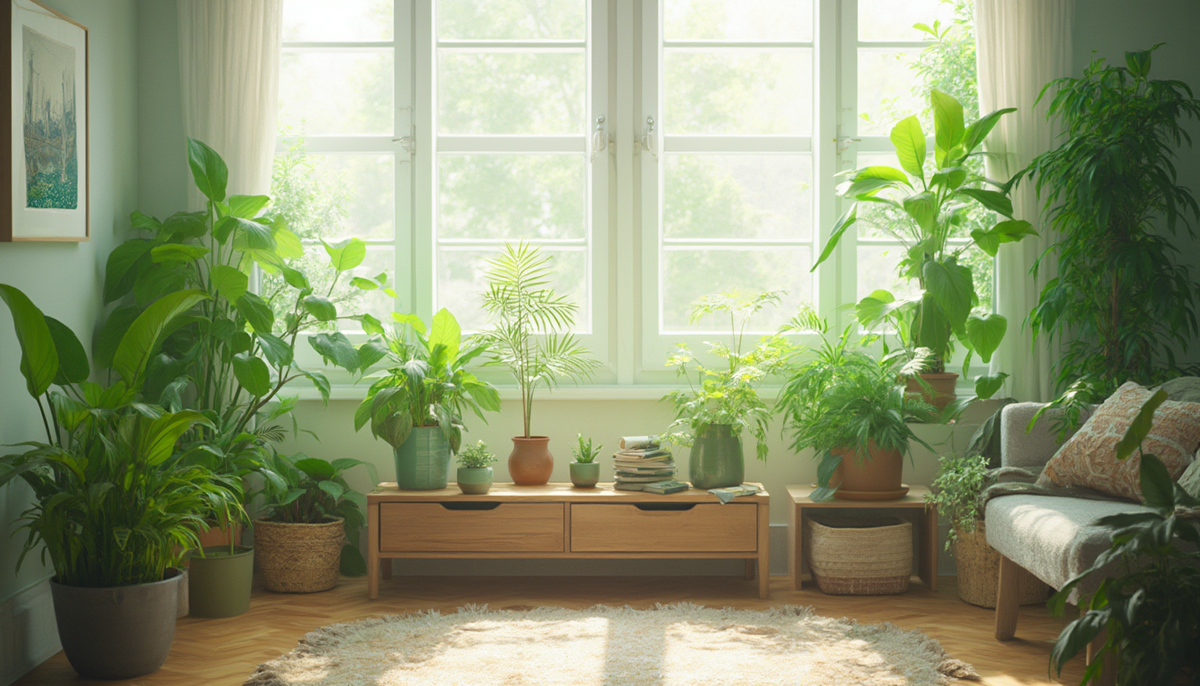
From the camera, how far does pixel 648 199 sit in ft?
13.2

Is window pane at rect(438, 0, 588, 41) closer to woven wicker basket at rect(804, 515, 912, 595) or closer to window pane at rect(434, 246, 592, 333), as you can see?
window pane at rect(434, 246, 592, 333)

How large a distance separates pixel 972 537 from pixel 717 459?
95 centimetres

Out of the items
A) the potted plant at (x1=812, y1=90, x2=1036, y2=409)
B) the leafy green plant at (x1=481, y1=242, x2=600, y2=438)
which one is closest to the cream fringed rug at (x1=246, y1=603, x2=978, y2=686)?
the leafy green plant at (x1=481, y1=242, x2=600, y2=438)

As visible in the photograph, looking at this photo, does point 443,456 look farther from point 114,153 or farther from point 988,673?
point 988,673

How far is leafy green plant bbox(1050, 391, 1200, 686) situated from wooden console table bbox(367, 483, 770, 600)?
159 cm

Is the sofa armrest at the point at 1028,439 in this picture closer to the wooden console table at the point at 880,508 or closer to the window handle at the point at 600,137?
the wooden console table at the point at 880,508

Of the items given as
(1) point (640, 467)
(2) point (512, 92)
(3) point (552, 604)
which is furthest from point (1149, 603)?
(2) point (512, 92)

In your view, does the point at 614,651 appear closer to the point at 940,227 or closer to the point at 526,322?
the point at 526,322

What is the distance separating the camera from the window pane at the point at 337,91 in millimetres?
4039

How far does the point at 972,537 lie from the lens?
3.42 m

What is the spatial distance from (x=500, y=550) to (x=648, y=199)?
158 centimetres

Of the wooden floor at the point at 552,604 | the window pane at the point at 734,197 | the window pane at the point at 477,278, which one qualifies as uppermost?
the window pane at the point at 734,197

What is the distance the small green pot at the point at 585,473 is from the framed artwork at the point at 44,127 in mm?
1936

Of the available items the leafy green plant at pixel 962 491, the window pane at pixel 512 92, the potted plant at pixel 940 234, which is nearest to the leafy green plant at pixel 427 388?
the window pane at pixel 512 92
